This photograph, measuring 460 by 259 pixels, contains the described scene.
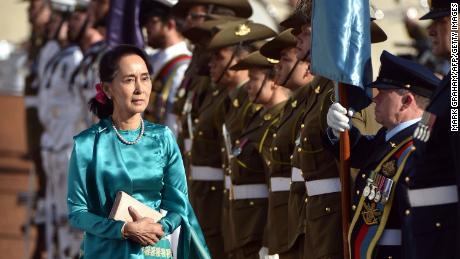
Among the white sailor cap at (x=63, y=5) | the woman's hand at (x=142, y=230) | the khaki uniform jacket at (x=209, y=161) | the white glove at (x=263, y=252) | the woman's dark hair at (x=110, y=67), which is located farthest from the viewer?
the white sailor cap at (x=63, y=5)

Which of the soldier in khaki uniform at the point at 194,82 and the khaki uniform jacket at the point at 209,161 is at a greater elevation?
the soldier in khaki uniform at the point at 194,82

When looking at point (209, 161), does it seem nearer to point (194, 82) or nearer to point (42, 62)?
point (194, 82)

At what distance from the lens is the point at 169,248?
8203 mm

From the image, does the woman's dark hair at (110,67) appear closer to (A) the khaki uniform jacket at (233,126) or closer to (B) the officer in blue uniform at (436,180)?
(B) the officer in blue uniform at (436,180)

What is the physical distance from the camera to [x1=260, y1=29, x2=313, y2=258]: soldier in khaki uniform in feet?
31.1

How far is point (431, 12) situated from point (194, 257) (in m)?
1.74

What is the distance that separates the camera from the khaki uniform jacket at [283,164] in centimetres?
948

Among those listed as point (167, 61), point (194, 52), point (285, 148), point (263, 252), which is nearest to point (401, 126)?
point (285, 148)

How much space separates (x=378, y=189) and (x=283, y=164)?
1.44m

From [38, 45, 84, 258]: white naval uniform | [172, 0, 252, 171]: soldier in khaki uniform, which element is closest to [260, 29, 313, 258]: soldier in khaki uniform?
[172, 0, 252, 171]: soldier in khaki uniform

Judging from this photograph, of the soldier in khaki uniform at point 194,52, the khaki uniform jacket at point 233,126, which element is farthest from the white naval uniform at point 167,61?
the khaki uniform jacket at point 233,126

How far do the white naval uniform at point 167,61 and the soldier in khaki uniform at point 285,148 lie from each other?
119 inches

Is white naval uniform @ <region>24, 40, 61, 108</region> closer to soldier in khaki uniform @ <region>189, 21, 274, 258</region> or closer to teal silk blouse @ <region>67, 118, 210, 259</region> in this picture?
soldier in khaki uniform @ <region>189, 21, 274, 258</region>

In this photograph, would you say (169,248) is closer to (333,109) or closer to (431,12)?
(333,109)
